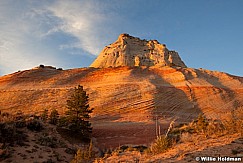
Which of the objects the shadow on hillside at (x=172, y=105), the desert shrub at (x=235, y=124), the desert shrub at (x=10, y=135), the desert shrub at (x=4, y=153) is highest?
the shadow on hillside at (x=172, y=105)

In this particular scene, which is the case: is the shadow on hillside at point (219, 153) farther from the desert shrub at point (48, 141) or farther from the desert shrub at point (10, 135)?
the desert shrub at point (48, 141)

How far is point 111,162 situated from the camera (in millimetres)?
9391

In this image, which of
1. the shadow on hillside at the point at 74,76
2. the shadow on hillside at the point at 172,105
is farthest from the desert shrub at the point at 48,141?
the shadow on hillside at the point at 74,76

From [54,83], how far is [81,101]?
22949 mm

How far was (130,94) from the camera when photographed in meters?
37.8

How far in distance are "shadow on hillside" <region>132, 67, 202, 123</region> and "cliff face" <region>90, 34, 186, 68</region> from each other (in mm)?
30913

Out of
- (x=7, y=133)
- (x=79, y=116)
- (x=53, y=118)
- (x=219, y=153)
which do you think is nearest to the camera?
(x=219, y=153)

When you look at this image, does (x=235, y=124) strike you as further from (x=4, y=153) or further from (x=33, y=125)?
(x=33, y=125)

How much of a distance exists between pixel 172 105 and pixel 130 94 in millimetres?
5605

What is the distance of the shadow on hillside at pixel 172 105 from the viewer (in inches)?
1319

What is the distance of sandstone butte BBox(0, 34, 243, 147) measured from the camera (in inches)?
1249

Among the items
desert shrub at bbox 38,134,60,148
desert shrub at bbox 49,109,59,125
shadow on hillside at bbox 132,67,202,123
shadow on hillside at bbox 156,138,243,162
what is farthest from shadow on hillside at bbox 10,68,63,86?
shadow on hillside at bbox 156,138,243,162

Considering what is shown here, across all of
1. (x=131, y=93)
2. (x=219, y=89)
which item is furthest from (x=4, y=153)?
(x=219, y=89)

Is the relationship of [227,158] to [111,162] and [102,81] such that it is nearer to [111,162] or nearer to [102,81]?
[111,162]
